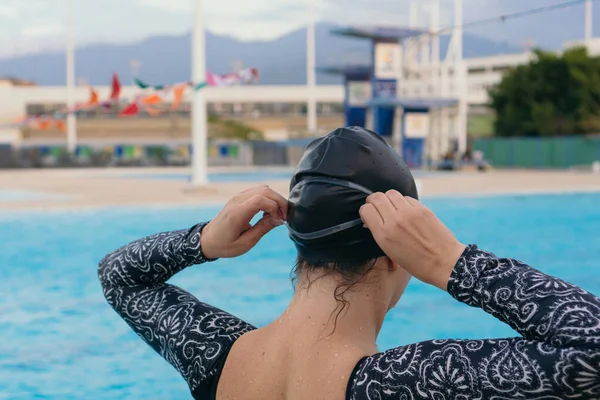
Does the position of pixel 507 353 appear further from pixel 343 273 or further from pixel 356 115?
pixel 356 115

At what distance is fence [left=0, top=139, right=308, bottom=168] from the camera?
48.2m

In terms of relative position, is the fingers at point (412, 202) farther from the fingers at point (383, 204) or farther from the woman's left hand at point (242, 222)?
the woman's left hand at point (242, 222)

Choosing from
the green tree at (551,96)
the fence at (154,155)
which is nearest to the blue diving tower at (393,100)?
the fence at (154,155)

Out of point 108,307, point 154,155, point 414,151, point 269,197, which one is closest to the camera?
point 269,197

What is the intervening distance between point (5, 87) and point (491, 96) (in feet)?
136

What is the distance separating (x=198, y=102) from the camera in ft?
64.5

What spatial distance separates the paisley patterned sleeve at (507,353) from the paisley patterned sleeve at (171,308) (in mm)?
344

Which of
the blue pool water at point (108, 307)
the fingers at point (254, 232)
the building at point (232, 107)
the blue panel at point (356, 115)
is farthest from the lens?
the building at point (232, 107)

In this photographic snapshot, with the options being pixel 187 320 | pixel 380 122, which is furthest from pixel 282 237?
pixel 380 122

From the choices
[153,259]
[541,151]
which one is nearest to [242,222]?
[153,259]

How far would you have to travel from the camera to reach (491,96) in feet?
165

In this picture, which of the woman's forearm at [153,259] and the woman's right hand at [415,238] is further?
the woman's forearm at [153,259]

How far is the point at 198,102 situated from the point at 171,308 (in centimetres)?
1830

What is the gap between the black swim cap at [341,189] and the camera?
4.37 feet
